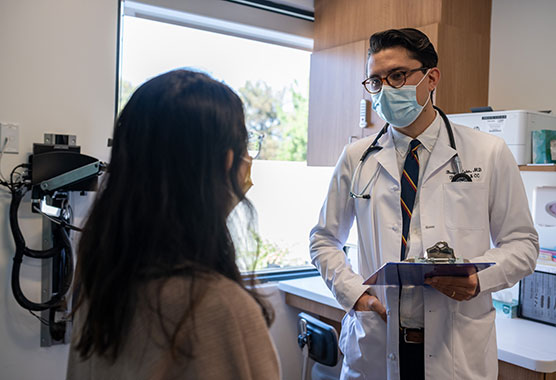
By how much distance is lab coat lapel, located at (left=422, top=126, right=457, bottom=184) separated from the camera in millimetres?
1490

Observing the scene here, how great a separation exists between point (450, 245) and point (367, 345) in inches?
15.4

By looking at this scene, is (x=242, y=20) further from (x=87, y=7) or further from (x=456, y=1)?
(x=456, y=1)

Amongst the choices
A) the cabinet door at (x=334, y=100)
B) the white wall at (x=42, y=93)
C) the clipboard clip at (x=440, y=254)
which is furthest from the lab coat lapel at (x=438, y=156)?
the white wall at (x=42, y=93)

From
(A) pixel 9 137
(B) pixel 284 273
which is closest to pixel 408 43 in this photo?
(A) pixel 9 137

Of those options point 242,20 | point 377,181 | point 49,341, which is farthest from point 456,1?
point 49,341

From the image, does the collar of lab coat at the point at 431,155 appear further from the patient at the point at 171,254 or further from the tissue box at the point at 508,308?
the tissue box at the point at 508,308

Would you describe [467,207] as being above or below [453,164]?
below

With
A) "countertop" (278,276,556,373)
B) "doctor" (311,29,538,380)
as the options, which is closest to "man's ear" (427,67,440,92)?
"doctor" (311,29,538,380)

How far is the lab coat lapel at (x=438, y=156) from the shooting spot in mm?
1490

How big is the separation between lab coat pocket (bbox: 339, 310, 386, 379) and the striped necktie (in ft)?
0.71

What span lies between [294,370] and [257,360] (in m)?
2.51

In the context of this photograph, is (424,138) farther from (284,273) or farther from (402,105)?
(284,273)

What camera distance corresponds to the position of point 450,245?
56.6 inches

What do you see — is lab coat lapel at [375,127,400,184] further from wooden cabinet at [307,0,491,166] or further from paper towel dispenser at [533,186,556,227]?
paper towel dispenser at [533,186,556,227]
